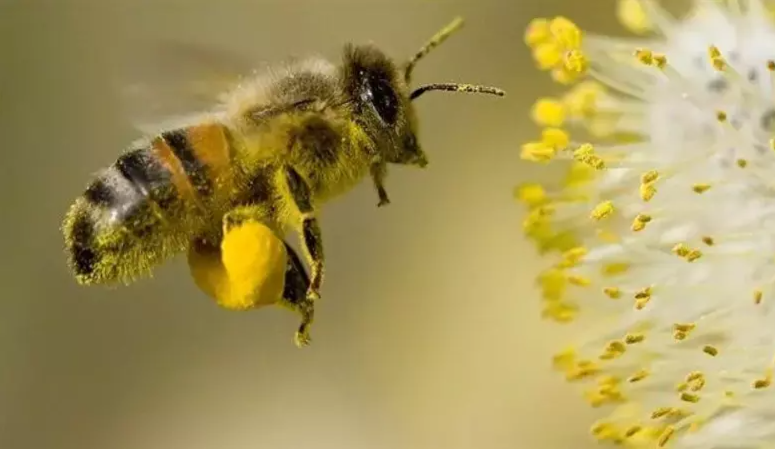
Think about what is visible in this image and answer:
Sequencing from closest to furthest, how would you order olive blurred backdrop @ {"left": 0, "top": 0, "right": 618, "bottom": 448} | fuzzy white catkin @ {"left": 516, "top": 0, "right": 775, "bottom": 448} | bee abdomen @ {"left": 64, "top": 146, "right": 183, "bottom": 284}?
bee abdomen @ {"left": 64, "top": 146, "right": 183, "bottom": 284} → fuzzy white catkin @ {"left": 516, "top": 0, "right": 775, "bottom": 448} → olive blurred backdrop @ {"left": 0, "top": 0, "right": 618, "bottom": 448}

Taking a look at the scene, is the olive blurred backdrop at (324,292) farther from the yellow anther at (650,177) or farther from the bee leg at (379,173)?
the bee leg at (379,173)

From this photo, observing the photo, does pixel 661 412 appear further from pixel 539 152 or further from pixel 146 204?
pixel 146 204

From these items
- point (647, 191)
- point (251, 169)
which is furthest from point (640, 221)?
point (251, 169)

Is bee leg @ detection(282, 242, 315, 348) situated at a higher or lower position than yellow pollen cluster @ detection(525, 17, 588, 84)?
lower

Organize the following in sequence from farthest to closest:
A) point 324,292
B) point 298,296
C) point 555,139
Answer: point 324,292 → point 555,139 → point 298,296

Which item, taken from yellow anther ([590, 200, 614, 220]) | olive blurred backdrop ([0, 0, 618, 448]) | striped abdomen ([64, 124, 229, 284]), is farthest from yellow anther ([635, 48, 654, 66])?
olive blurred backdrop ([0, 0, 618, 448])

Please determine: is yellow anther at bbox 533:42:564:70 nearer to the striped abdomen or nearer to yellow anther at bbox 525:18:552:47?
yellow anther at bbox 525:18:552:47
